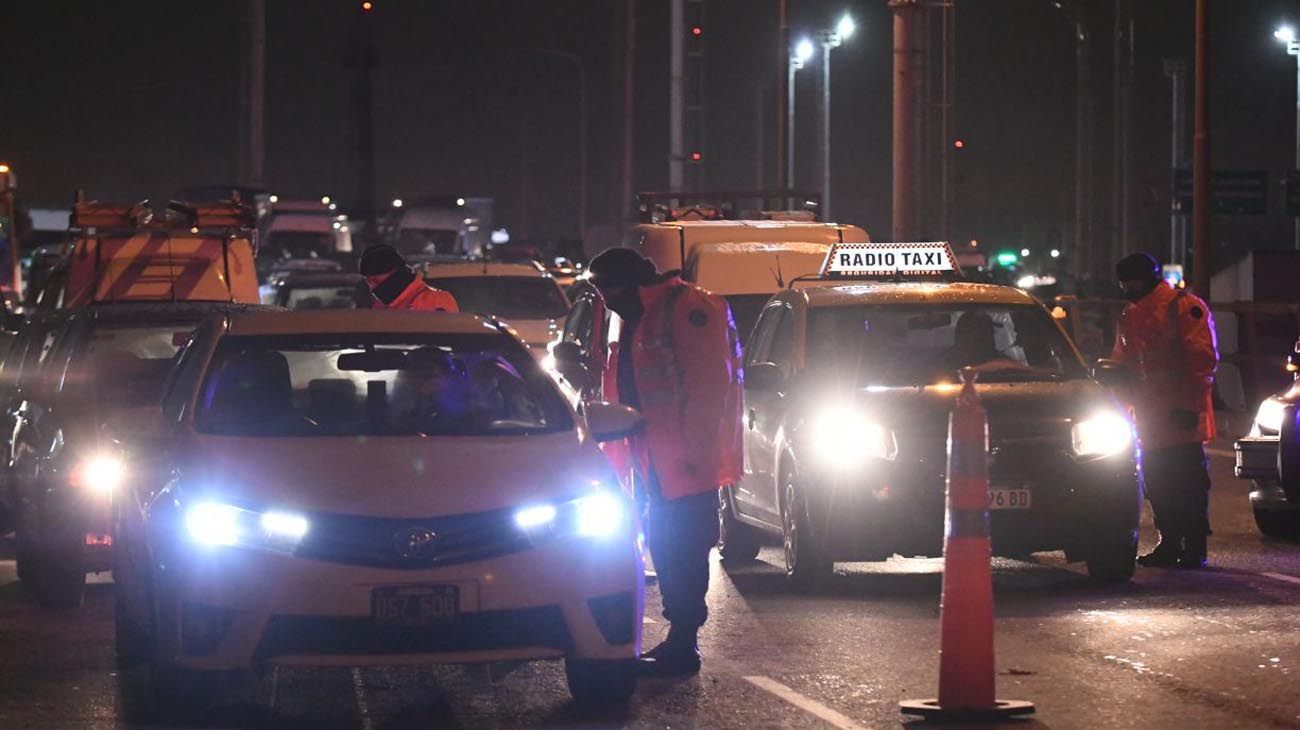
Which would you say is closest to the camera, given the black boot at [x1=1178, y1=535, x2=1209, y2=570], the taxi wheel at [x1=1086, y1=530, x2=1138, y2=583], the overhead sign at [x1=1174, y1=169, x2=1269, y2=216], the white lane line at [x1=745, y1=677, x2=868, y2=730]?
the white lane line at [x1=745, y1=677, x2=868, y2=730]

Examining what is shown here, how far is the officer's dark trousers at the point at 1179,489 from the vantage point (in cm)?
1373

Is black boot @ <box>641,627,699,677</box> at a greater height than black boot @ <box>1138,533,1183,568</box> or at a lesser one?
lesser

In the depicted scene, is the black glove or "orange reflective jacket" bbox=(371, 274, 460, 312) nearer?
the black glove

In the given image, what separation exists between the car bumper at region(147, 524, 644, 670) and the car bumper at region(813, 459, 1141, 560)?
3.91m

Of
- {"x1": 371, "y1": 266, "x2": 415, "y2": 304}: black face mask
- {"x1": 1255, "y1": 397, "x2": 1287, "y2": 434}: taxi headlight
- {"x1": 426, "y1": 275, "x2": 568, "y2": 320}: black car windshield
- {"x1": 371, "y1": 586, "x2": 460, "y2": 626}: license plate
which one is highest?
{"x1": 426, "y1": 275, "x2": 568, "y2": 320}: black car windshield

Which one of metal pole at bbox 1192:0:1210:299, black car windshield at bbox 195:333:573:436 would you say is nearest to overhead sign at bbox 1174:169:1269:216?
metal pole at bbox 1192:0:1210:299

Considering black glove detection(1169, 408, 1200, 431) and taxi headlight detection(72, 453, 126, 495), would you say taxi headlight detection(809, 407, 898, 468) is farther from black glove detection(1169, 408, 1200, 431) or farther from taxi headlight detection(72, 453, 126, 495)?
taxi headlight detection(72, 453, 126, 495)

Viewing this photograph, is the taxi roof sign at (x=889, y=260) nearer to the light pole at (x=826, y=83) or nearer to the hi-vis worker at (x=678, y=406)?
the hi-vis worker at (x=678, y=406)

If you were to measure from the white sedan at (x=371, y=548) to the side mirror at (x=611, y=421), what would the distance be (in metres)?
0.01

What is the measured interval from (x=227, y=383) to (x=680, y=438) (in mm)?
1848

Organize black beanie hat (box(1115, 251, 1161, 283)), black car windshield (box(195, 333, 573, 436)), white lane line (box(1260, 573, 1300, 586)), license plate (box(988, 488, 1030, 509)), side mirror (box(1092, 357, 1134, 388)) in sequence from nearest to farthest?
black car windshield (box(195, 333, 573, 436))
license plate (box(988, 488, 1030, 509))
white lane line (box(1260, 573, 1300, 586))
side mirror (box(1092, 357, 1134, 388))
black beanie hat (box(1115, 251, 1161, 283))

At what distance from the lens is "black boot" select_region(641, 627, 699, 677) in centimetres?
1009

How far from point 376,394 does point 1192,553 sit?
5.45m

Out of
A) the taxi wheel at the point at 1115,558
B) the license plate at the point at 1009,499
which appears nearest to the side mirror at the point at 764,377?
the license plate at the point at 1009,499
